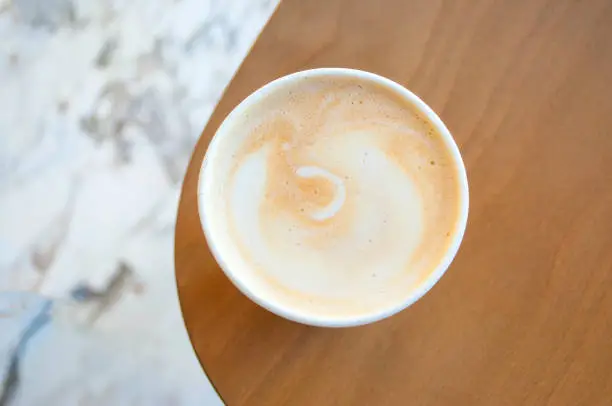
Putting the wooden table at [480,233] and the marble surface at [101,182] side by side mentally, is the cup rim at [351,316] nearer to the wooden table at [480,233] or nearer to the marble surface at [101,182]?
the wooden table at [480,233]

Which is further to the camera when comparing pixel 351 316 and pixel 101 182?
pixel 101 182

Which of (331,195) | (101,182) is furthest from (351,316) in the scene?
(101,182)

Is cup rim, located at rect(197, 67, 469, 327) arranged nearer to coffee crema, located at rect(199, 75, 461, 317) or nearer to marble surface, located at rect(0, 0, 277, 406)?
coffee crema, located at rect(199, 75, 461, 317)

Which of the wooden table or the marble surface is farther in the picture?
the marble surface

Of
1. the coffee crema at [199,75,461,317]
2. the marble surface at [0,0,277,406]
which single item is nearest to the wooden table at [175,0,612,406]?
the coffee crema at [199,75,461,317]

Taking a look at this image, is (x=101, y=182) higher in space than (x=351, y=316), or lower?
lower

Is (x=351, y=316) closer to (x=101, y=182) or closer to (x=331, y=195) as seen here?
(x=331, y=195)
